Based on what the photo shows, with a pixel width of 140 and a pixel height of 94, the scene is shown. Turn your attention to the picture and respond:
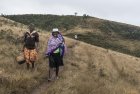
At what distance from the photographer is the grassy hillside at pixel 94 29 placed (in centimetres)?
6078

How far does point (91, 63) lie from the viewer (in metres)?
29.0

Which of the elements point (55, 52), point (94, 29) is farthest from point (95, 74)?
point (94, 29)

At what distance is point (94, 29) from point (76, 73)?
1787 inches

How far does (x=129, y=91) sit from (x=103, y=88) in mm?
1244

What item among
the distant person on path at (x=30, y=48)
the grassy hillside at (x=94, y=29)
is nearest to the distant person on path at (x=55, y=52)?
the distant person on path at (x=30, y=48)

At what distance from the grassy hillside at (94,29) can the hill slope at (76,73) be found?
79.3ft

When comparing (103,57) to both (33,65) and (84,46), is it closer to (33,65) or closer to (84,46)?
(84,46)

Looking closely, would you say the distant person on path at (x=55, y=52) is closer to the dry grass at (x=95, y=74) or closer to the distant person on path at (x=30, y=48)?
the dry grass at (x=95, y=74)

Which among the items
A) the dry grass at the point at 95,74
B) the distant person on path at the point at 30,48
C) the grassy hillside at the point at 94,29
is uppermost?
the distant person on path at the point at 30,48

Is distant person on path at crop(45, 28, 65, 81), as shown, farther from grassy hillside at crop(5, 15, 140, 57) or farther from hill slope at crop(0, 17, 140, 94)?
grassy hillside at crop(5, 15, 140, 57)

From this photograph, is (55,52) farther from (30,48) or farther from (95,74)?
(95,74)

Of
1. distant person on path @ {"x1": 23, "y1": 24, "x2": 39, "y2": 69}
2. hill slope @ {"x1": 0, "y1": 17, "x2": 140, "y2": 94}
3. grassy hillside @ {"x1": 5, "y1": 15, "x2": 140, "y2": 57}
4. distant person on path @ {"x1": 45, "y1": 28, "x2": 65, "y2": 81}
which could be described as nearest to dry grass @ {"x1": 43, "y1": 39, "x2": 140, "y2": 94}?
hill slope @ {"x1": 0, "y1": 17, "x2": 140, "y2": 94}

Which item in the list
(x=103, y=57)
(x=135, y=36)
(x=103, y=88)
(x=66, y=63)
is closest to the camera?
(x=103, y=88)

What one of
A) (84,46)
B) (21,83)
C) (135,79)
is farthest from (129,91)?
(84,46)
